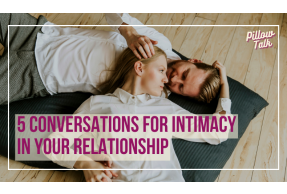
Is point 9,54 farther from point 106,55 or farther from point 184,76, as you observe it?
point 184,76

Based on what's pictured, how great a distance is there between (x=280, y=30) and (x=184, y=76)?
3.60 feet

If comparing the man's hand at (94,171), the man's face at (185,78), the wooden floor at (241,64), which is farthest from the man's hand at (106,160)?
the man's face at (185,78)

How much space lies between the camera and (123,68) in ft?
3.84

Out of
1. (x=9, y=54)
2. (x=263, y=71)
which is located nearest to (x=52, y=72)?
(x=9, y=54)

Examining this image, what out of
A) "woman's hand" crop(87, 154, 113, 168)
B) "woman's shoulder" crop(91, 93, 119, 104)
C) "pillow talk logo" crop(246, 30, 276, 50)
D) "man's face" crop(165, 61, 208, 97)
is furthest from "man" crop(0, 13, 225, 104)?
"pillow talk logo" crop(246, 30, 276, 50)

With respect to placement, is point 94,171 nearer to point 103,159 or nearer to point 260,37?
point 103,159

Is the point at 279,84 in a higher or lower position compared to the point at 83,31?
lower

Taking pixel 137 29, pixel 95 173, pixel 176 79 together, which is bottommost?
pixel 95 173

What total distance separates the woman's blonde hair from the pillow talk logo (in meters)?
0.91

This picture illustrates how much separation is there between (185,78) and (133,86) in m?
0.24

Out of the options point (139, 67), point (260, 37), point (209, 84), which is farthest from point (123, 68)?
point (260, 37)

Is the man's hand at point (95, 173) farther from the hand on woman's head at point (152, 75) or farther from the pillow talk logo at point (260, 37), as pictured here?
the pillow talk logo at point (260, 37)
